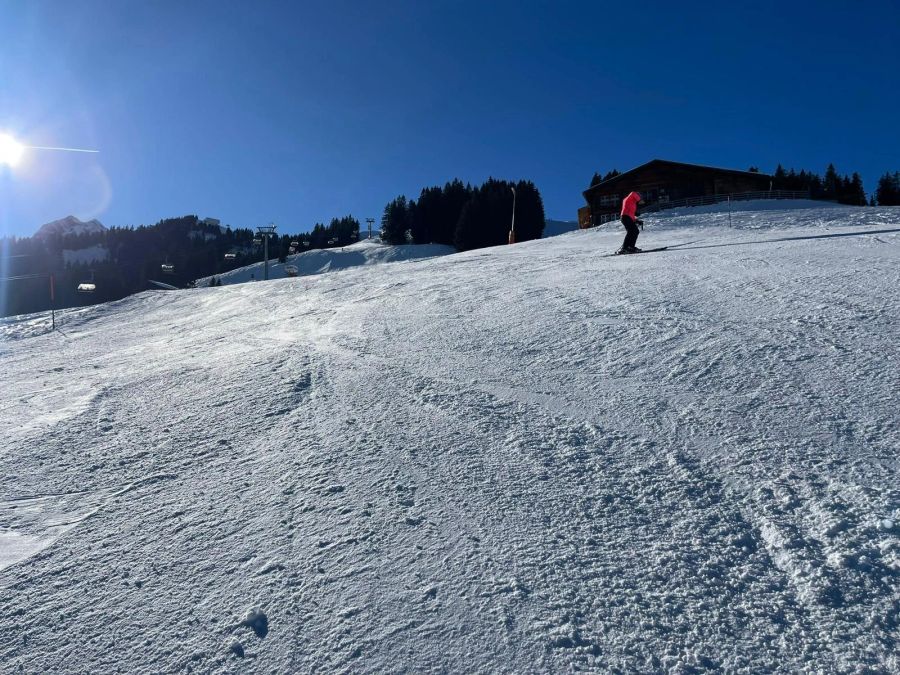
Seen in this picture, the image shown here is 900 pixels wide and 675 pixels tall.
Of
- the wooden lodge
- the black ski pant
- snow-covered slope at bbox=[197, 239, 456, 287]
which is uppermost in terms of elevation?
the wooden lodge

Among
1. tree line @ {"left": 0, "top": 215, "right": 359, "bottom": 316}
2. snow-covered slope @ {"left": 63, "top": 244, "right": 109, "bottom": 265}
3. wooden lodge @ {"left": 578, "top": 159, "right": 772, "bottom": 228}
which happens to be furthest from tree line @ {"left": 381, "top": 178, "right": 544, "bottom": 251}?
snow-covered slope @ {"left": 63, "top": 244, "right": 109, "bottom": 265}

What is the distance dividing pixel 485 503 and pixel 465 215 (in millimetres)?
71904

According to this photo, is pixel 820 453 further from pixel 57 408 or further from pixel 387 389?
pixel 57 408

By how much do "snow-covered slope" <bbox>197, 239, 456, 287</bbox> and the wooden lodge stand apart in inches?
1152

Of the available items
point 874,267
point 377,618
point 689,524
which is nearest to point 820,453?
point 689,524

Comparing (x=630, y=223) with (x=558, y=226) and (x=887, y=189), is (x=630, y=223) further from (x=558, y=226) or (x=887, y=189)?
(x=558, y=226)

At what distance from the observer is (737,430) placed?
10.8 ft

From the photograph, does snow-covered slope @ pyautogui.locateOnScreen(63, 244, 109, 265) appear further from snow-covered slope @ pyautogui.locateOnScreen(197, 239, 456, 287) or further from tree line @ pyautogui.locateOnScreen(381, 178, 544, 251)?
tree line @ pyautogui.locateOnScreen(381, 178, 544, 251)

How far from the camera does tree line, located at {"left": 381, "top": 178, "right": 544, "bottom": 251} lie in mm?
72188

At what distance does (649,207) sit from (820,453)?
128 ft

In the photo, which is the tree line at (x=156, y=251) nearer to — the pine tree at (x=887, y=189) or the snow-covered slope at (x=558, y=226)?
the snow-covered slope at (x=558, y=226)

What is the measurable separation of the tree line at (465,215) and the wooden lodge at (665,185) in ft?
96.9

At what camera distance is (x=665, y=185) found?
4138cm

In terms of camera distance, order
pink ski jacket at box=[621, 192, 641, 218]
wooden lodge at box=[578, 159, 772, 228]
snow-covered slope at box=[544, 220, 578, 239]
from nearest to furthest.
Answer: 1. pink ski jacket at box=[621, 192, 641, 218]
2. wooden lodge at box=[578, 159, 772, 228]
3. snow-covered slope at box=[544, 220, 578, 239]
